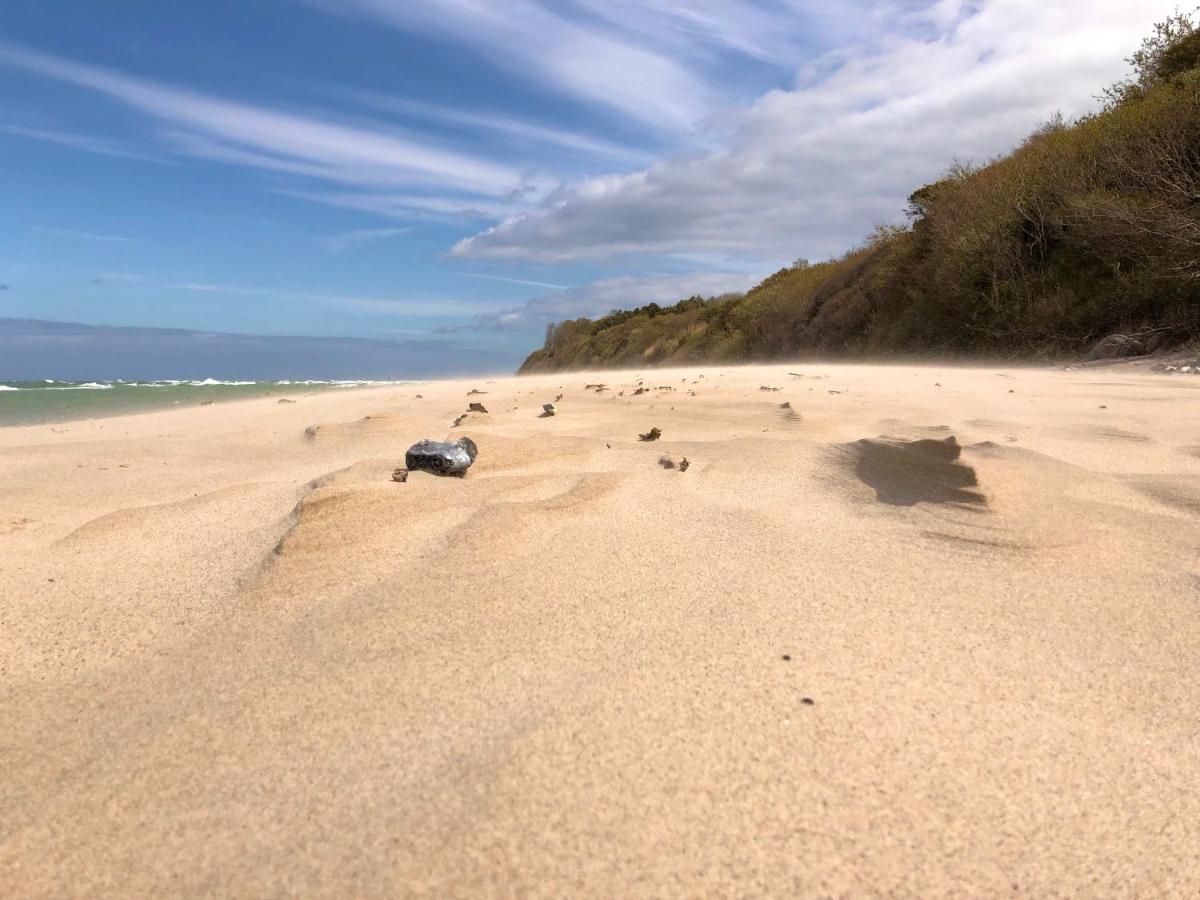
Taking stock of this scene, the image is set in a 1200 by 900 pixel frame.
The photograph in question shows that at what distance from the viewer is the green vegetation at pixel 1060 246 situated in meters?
8.70

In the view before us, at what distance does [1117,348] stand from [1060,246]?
324 centimetres

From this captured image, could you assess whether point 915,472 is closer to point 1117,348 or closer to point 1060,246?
point 1117,348

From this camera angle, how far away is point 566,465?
2641 millimetres

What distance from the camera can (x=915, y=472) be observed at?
7.32 feet

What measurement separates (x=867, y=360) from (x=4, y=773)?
14314 mm

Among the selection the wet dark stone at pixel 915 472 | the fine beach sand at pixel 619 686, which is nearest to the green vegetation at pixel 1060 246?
the wet dark stone at pixel 915 472

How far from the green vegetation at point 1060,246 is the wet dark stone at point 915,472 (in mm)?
7747

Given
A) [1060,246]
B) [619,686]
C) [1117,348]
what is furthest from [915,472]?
[1060,246]

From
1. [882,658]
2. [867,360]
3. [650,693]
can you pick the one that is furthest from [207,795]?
[867,360]

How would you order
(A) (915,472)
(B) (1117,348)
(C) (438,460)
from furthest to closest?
(B) (1117,348) < (C) (438,460) < (A) (915,472)

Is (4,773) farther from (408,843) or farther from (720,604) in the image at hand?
(720,604)

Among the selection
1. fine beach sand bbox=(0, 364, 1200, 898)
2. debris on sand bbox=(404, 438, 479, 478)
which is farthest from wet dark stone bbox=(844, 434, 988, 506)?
debris on sand bbox=(404, 438, 479, 478)

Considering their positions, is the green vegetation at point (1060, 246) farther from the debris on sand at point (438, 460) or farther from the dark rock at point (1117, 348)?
the debris on sand at point (438, 460)

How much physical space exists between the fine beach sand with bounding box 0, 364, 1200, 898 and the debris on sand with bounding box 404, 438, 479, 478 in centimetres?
32
